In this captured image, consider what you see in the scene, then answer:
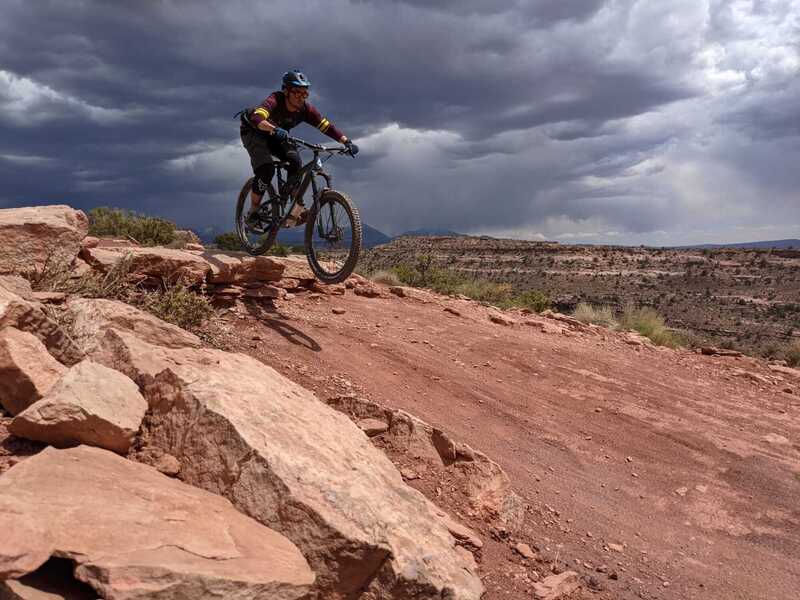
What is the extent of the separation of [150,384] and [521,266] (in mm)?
43974

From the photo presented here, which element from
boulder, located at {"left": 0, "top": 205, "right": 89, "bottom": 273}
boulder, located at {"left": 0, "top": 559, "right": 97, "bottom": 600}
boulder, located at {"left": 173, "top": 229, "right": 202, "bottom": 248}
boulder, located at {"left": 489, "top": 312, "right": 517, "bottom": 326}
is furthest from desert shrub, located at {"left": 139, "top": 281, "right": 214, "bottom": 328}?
boulder, located at {"left": 173, "top": 229, "right": 202, "bottom": 248}

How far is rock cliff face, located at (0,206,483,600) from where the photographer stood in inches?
92.0

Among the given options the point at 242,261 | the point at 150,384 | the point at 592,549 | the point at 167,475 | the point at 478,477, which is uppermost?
the point at 242,261

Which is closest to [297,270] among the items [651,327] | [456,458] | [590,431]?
[590,431]

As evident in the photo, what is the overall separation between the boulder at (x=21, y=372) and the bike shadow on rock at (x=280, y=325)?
324 centimetres

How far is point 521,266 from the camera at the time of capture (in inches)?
1827

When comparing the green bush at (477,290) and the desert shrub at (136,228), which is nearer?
the desert shrub at (136,228)

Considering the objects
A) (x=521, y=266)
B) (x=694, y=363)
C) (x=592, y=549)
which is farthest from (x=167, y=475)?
(x=521, y=266)

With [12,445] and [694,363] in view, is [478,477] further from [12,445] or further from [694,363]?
[694,363]

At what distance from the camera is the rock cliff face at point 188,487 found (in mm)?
2336

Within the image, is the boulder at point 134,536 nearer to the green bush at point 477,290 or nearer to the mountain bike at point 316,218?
the mountain bike at point 316,218

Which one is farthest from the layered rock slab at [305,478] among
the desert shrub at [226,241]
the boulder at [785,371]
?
the desert shrub at [226,241]

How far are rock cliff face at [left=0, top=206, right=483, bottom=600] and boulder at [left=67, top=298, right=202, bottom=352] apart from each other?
2 centimetres

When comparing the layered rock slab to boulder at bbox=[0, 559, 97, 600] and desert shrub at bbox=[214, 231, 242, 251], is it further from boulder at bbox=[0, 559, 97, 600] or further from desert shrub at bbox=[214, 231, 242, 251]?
desert shrub at bbox=[214, 231, 242, 251]
